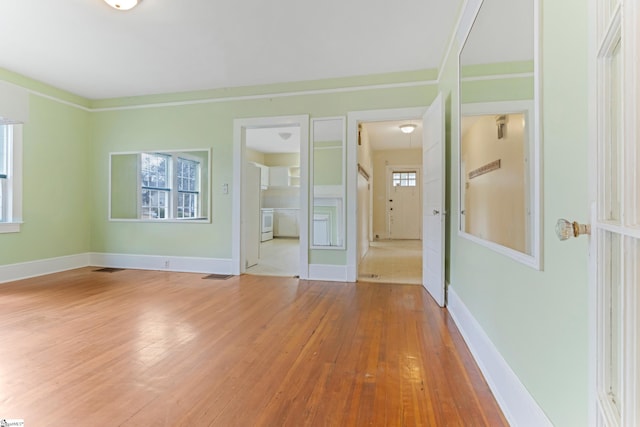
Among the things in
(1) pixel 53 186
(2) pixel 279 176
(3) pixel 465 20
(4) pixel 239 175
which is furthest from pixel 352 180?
(2) pixel 279 176

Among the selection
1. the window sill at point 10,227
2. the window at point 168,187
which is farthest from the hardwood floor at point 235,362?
the window at point 168,187

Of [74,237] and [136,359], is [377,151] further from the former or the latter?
[136,359]

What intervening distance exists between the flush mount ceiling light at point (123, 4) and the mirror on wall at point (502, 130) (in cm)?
258

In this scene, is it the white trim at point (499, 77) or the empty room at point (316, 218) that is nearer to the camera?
the empty room at point (316, 218)

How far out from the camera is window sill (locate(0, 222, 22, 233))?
3695 mm

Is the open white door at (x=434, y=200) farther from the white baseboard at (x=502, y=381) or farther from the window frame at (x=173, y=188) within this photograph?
the window frame at (x=173, y=188)

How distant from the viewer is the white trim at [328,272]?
3887 millimetres

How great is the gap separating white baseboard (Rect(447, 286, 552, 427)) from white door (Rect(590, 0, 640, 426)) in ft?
2.12

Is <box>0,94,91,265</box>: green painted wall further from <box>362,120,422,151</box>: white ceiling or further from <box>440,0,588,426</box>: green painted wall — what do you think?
<box>440,0,588,426</box>: green painted wall

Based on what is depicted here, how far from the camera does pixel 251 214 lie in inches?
186

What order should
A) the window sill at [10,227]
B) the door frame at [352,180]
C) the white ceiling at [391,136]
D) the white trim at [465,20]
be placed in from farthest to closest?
1. the white ceiling at [391,136]
2. the door frame at [352,180]
3. the window sill at [10,227]
4. the white trim at [465,20]

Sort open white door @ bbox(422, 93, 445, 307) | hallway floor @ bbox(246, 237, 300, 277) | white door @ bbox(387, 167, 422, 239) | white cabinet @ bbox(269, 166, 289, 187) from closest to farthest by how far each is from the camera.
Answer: open white door @ bbox(422, 93, 445, 307)
hallway floor @ bbox(246, 237, 300, 277)
white door @ bbox(387, 167, 422, 239)
white cabinet @ bbox(269, 166, 289, 187)

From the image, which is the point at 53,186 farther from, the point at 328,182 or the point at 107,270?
the point at 328,182

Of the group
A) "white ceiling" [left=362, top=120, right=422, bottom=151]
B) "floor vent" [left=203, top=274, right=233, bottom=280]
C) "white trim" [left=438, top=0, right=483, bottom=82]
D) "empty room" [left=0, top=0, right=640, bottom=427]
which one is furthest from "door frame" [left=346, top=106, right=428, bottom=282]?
"white ceiling" [left=362, top=120, right=422, bottom=151]
